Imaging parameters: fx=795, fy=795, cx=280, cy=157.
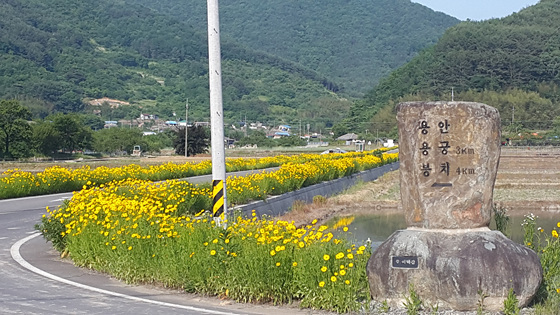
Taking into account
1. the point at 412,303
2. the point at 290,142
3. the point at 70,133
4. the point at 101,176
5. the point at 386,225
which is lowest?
the point at 386,225

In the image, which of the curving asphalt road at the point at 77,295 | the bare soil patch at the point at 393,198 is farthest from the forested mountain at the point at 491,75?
the curving asphalt road at the point at 77,295

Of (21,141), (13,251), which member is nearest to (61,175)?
(13,251)

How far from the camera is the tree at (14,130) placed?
81.6m

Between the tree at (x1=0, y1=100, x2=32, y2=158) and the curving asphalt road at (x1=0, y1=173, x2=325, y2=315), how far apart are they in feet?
230

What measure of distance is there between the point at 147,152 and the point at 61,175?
266 ft

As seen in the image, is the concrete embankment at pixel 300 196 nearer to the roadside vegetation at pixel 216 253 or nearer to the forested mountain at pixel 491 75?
the roadside vegetation at pixel 216 253

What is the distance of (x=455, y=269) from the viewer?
31.9 feet

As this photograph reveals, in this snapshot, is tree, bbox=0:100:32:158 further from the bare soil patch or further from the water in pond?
the water in pond

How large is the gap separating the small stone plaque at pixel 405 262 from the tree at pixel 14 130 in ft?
251

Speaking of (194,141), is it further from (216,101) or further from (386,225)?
(216,101)

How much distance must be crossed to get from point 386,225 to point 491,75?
135m

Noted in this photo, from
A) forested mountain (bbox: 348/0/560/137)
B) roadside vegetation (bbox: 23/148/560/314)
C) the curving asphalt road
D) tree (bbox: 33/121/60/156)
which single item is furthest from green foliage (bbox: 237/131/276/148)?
roadside vegetation (bbox: 23/148/560/314)

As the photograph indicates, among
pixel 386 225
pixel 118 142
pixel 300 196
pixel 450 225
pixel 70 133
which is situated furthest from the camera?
pixel 118 142

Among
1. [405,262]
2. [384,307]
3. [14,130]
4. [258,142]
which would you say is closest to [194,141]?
[14,130]
